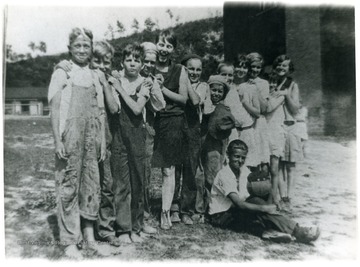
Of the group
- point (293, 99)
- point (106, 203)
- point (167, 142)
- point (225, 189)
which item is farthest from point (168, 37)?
point (106, 203)

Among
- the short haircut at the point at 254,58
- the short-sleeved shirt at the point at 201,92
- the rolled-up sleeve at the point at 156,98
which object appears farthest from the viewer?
the short haircut at the point at 254,58

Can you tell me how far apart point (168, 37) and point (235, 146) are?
4.73 ft

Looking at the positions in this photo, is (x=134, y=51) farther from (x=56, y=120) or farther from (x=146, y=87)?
(x=56, y=120)

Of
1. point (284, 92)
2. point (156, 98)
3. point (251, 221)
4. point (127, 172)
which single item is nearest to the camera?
point (127, 172)

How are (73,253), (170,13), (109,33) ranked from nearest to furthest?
(73,253) < (109,33) < (170,13)

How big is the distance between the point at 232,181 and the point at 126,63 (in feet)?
5.68

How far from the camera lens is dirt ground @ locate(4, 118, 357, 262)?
4324mm

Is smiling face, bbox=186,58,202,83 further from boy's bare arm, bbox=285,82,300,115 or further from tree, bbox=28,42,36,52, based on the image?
tree, bbox=28,42,36,52

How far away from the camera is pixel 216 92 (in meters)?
4.66

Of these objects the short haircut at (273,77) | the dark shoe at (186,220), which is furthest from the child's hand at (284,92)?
the dark shoe at (186,220)

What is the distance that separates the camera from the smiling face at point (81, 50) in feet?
13.6

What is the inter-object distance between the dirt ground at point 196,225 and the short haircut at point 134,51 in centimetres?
112

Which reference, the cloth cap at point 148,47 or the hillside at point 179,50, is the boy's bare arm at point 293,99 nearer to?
the hillside at point 179,50

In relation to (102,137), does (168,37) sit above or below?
above
